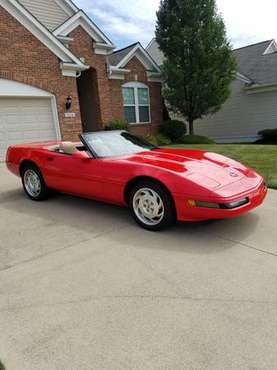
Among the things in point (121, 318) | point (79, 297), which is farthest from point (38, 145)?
point (121, 318)

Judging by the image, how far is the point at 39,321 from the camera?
242 cm

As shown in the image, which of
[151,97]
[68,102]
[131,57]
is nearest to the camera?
[68,102]

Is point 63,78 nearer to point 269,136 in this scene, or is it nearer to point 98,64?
point 98,64

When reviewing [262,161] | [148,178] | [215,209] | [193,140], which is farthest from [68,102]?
[215,209]

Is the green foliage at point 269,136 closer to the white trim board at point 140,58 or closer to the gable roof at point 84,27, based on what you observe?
the white trim board at point 140,58

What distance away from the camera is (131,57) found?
16.5 meters

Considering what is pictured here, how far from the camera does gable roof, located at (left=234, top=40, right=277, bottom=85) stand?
17.5 m

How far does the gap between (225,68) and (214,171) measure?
1318cm

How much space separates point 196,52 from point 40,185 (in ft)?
40.7

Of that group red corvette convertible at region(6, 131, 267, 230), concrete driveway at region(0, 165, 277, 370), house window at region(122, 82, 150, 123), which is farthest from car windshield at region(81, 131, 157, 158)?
house window at region(122, 82, 150, 123)

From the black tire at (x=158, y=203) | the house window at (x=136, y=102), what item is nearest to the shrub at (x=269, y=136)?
the house window at (x=136, y=102)

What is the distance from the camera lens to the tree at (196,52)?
15.2 meters

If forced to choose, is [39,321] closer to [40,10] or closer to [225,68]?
[225,68]

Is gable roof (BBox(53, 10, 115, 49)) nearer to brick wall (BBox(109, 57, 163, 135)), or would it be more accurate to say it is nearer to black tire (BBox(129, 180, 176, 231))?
brick wall (BBox(109, 57, 163, 135))
